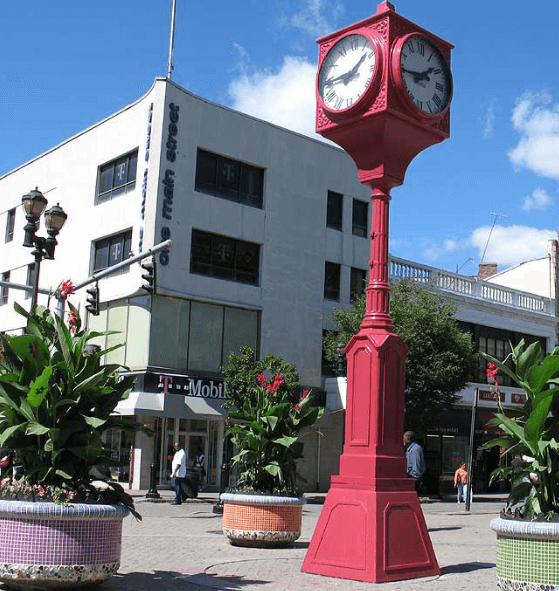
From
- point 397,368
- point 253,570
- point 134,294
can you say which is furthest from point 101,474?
point 134,294

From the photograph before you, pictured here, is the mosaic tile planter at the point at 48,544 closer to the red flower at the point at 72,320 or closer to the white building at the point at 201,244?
the red flower at the point at 72,320

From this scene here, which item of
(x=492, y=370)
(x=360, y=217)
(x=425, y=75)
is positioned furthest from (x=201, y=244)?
(x=492, y=370)

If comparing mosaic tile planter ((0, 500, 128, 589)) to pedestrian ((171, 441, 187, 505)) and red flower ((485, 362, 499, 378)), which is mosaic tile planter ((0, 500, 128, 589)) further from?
pedestrian ((171, 441, 187, 505))

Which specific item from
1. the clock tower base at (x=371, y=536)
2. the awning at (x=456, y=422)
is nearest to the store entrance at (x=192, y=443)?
the awning at (x=456, y=422)

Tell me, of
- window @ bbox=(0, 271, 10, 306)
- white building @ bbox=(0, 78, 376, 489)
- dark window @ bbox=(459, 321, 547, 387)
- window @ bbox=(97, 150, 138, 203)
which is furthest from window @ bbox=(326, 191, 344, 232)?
window @ bbox=(0, 271, 10, 306)

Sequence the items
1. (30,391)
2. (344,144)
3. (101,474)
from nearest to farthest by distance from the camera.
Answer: (30,391) → (101,474) → (344,144)

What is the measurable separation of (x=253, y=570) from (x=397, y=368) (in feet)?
9.60

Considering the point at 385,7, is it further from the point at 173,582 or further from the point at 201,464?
the point at 201,464

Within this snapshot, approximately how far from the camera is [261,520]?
12719 mm

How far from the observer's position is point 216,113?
3206cm

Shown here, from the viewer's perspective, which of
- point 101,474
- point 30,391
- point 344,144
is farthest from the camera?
point 344,144

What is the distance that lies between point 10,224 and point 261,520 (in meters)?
31.6

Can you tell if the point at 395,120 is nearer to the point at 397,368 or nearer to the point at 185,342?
the point at 397,368

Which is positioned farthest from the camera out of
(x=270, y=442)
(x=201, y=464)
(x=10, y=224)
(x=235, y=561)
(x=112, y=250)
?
(x=10, y=224)
